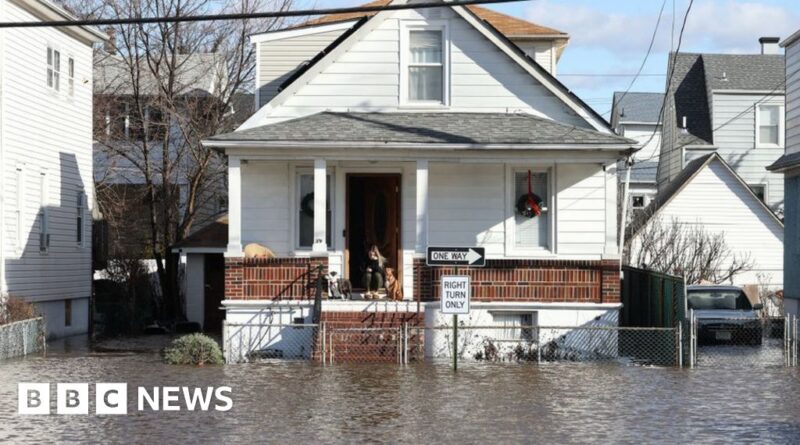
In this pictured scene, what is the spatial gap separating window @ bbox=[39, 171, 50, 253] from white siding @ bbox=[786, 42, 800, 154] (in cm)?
1890

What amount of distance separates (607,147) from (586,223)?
2396 millimetres

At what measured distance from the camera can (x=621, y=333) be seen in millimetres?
28500

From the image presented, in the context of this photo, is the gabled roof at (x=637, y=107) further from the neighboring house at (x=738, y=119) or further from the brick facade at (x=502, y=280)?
the brick facade at (x=502, y=280)

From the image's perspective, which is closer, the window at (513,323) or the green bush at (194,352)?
the green bush at (194,352)

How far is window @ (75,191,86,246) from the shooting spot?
36.8 metres

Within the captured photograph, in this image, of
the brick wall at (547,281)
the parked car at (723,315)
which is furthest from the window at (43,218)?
the parked car at (723,315)

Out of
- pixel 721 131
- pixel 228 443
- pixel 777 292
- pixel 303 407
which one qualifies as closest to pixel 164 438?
pixel 228 443

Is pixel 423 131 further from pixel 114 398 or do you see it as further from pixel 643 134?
pixel 643 134

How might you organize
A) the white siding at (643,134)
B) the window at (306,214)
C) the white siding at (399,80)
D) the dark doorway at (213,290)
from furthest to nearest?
the white siding at (643,134) → the dark doorway at (213,290) → the window at (306,214) → the white siding at (399,80)

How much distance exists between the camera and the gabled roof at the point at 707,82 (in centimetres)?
5006

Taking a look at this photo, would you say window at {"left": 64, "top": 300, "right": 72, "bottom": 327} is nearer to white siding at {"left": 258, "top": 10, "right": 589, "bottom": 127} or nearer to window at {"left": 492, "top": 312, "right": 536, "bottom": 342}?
white siding at {"left": 258, "top": 10, "right": 589, "bottom": 127}

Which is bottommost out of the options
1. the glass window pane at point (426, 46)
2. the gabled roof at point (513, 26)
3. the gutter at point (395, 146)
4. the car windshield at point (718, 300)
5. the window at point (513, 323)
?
the window at point (513, 323)

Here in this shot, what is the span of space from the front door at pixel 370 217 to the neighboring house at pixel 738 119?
22.1 metres

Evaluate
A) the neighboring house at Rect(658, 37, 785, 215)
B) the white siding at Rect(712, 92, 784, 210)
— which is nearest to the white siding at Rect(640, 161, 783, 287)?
the neighboring house at Rect(658, 37, 785, 215)
